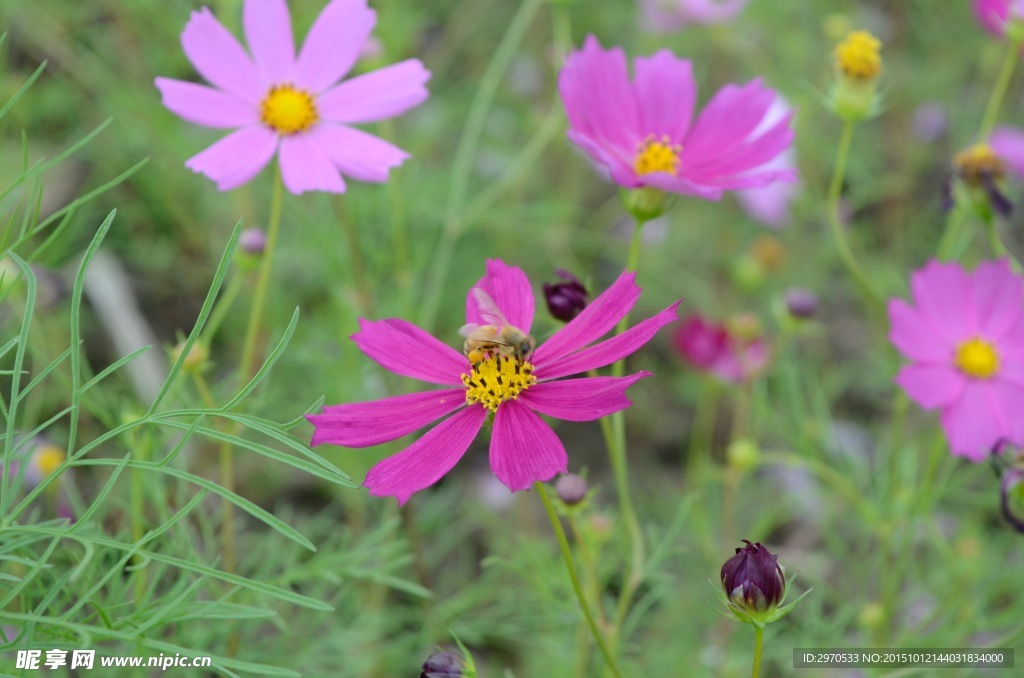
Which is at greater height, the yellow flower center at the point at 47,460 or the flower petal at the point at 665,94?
the flower petal at the point at 665,94

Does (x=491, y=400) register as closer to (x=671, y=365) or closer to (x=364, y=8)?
(x=364, y=8)

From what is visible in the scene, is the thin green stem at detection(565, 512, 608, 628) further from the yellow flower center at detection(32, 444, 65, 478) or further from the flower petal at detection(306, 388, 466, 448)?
the yellow flower center at detection(32, 444, 65, 478)

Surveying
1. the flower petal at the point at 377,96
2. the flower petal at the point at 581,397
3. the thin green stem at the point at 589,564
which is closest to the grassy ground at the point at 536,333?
the thin green stem at the point at 589,564

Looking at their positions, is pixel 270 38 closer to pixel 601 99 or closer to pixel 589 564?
pixel 601 99

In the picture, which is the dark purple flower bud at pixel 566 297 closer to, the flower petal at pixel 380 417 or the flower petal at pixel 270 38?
the flower petal at pixel 380 417

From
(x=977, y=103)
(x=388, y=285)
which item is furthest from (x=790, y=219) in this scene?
(x=388, y=285)

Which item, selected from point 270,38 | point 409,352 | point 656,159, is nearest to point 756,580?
point 409,352
